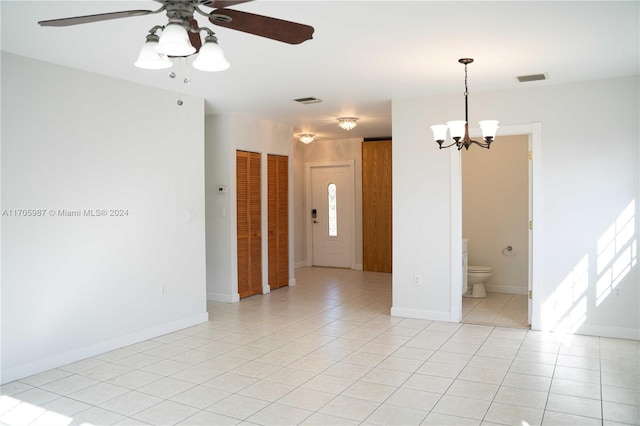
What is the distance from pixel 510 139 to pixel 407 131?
7.02ft

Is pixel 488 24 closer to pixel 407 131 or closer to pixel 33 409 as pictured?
pixel 407 131

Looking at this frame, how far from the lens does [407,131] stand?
18.8 feet

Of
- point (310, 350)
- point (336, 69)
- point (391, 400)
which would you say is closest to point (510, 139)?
point (336, 69)

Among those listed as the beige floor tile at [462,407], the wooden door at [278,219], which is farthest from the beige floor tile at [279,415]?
the wooden door at [278,219]

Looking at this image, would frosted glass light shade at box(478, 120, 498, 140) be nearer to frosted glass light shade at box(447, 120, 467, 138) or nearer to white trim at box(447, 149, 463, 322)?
frosted glass light shade at box(447, 120, 467, 138)

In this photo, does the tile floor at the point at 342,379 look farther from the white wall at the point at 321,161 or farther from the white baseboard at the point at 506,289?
the white wall at the point at 321,161

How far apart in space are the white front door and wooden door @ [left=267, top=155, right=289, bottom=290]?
213 centimetres

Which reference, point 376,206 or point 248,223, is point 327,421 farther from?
point 376,206

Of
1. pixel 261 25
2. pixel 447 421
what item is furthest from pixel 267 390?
pixel 261 25

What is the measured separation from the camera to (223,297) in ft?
22.1

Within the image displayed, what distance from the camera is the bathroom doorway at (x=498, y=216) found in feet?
22.9

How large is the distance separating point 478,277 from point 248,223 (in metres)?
3.18

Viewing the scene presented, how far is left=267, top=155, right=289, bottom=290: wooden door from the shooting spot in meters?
7.52

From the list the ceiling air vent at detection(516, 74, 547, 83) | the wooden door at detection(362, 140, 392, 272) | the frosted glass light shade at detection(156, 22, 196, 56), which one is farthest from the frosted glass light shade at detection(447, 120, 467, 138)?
the wooden door at detection(362, 140, 392, 272)
